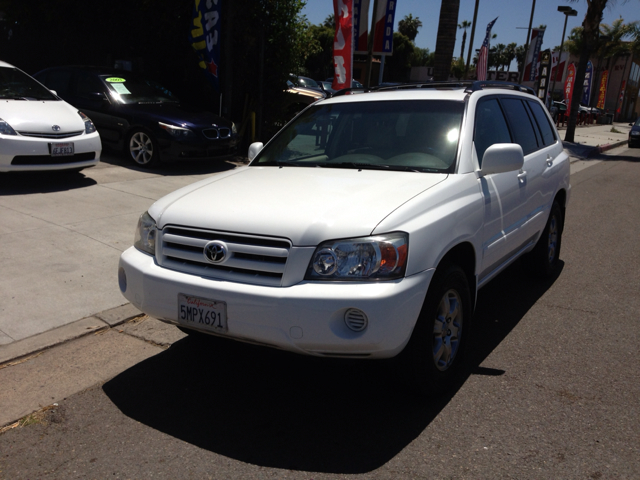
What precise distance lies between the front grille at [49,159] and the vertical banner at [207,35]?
3784 mm

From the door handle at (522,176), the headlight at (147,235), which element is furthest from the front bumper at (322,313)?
the door handle at (522,176)

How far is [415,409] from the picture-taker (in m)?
3.34

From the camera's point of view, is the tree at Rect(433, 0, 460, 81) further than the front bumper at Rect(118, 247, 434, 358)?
Yes

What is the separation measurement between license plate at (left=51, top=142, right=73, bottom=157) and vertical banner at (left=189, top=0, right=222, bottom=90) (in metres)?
4.12

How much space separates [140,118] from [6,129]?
2718 mm

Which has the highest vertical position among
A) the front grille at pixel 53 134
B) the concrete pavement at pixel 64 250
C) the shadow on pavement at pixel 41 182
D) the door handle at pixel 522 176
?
the door handle at pixel 522 176

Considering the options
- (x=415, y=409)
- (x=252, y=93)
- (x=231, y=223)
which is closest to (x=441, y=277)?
(x=415, y=409)

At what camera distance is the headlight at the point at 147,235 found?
3504 millimetres

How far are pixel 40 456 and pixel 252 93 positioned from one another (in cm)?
1074

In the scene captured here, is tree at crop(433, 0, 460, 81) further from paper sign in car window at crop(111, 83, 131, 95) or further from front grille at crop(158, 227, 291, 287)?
front grille at crop(158, 227, 291, 287)

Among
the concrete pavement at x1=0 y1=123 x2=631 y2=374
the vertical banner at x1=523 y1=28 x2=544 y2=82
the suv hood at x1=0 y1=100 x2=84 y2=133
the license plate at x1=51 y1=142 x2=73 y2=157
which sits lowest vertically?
the concrete pavement at x1=0 y1=123 x2=631 y2=374

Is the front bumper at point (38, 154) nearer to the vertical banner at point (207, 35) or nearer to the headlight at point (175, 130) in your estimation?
the headlight at point (175, 130)

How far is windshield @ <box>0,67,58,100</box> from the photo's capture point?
838 centimetres

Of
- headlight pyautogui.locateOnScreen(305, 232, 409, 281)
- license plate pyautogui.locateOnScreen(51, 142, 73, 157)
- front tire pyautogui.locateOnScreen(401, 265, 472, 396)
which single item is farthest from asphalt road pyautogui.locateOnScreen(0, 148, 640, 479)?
license plate pyautogui.locateOnScreen(51, 142, 73, 157)
